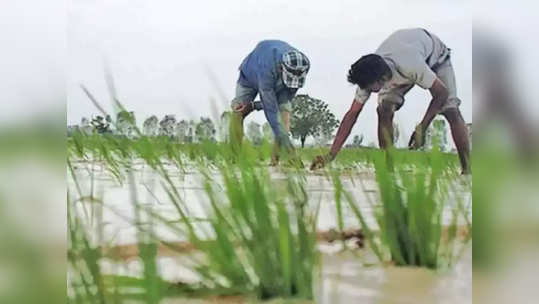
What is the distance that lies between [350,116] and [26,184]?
949 mm

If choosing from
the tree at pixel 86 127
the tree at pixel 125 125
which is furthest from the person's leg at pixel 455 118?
the tree at pixel 86 127

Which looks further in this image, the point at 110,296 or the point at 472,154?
the point at 472,154

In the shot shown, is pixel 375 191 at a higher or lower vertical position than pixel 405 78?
lower

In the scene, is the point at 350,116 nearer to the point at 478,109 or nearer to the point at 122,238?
the point at 478,109

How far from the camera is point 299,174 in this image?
199 cm

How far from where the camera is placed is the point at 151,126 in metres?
1.94

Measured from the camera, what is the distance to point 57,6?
1.84m

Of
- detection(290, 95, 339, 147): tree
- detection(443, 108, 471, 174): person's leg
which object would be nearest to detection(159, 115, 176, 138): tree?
detection(290, 95, 339, 147): tree

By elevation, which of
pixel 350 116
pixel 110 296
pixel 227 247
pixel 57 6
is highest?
pixel 57 6

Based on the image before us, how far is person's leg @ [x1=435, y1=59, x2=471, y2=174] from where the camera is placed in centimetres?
201

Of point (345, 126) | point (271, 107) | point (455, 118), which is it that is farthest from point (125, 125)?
point (455, 118)

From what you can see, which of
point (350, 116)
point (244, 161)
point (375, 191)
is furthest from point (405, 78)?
point (244, 161)

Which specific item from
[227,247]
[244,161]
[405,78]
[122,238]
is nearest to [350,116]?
[405,78]

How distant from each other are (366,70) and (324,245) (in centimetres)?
55
